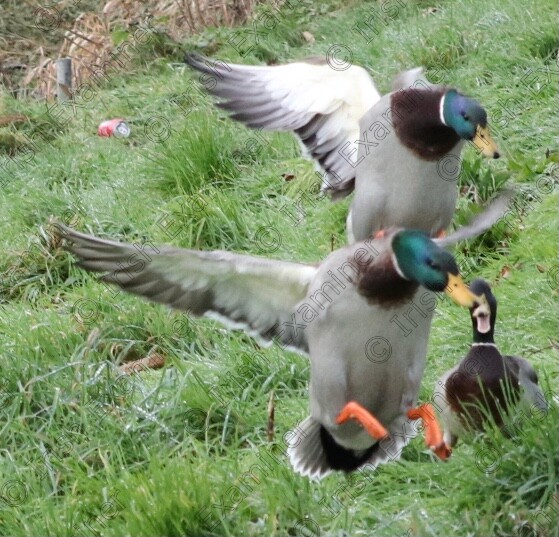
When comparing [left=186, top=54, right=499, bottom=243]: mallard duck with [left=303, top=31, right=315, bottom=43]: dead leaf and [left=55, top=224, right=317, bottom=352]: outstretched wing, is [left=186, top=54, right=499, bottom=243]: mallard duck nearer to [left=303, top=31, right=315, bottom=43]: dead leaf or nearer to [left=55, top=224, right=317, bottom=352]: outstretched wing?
[left=55, top=224, right=317, bottom=352]: outstretched wing

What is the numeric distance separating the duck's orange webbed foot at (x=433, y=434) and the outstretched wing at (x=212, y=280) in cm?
47

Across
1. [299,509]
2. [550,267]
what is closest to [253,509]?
[299,509]

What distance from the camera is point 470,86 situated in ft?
22.2

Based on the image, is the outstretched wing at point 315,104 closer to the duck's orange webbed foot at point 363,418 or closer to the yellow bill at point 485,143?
the yellow bill at point 485,143

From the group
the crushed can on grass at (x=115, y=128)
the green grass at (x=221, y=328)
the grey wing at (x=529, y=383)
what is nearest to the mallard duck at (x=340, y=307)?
the green grass at (x=221, y=328)

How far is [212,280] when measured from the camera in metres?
3.79

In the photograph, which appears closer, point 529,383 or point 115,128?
point 529,383

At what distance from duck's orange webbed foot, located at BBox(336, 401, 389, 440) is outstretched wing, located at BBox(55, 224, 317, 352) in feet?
1.11

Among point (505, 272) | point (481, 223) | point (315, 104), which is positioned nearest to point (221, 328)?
point (315, 104)

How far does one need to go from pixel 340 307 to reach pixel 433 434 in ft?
1.42

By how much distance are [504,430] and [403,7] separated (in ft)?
17.8

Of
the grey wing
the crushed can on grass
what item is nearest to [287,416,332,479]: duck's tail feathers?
the grey wing

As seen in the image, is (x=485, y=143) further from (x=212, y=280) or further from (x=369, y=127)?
(x=212, y=280)

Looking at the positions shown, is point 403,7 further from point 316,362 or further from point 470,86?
point 316,362
